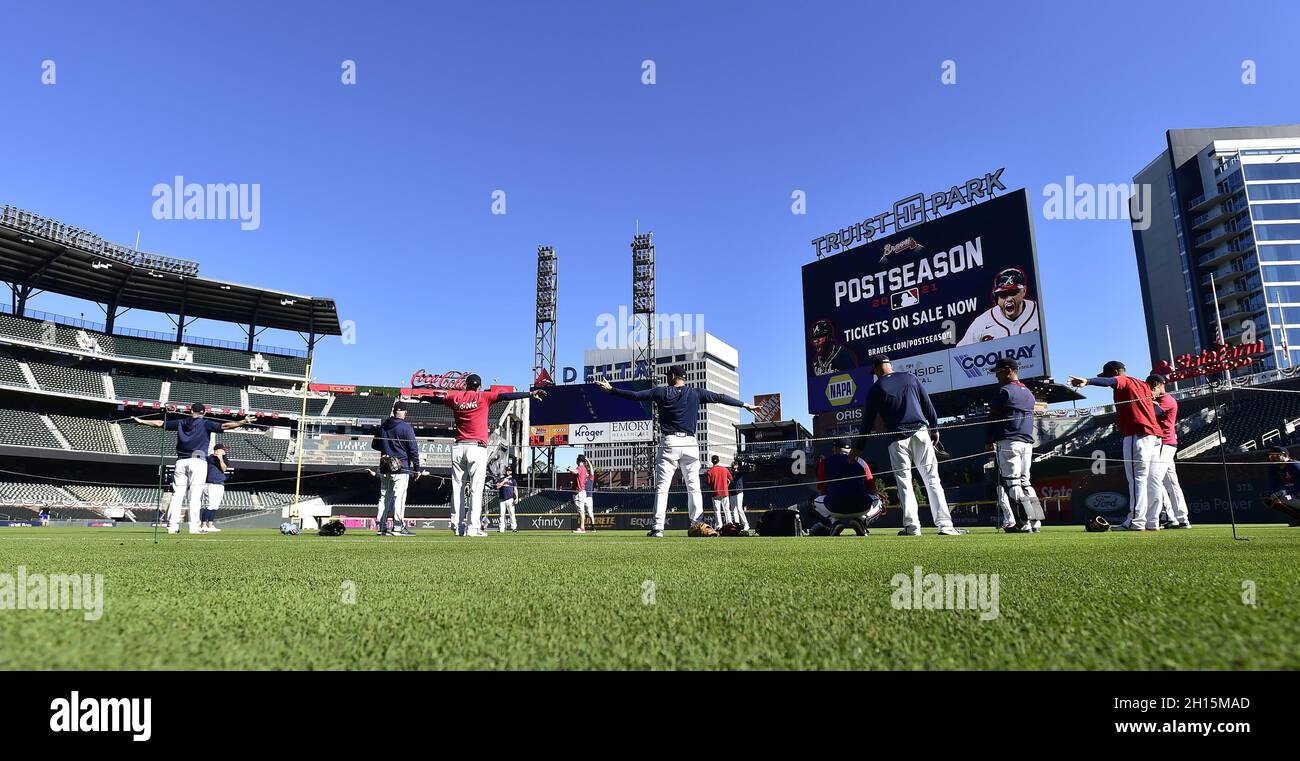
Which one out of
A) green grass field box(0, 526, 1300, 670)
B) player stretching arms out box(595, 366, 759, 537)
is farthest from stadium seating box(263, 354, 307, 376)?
green grass field box(0, 526, 1300, 670)

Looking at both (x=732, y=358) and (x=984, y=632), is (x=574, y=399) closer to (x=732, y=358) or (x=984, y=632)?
(x=984, y=632)

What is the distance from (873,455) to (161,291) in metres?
43.2

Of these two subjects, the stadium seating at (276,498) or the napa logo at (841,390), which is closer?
the napa logo at (841,390)

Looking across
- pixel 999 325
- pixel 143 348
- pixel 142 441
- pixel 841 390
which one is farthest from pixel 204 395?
pixel 999 325

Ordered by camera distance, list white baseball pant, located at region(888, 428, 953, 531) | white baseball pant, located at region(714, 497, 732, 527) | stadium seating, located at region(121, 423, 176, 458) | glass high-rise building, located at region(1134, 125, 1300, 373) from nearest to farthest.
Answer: white baseball pant, located at region(888, 428, 953, 531)
white baseball pant, located at region(714, 497, 732, 527)
stadium seating, located at region(121, 423, 176, 458)
glass high-rise building, located at region(1134, 125, 1300, 373)

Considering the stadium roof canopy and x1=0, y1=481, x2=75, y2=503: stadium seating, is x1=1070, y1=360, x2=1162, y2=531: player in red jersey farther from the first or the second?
the stadium roof canopy

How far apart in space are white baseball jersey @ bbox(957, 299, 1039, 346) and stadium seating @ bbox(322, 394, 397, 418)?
126 ft

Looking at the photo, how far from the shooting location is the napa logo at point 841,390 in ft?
96.5
